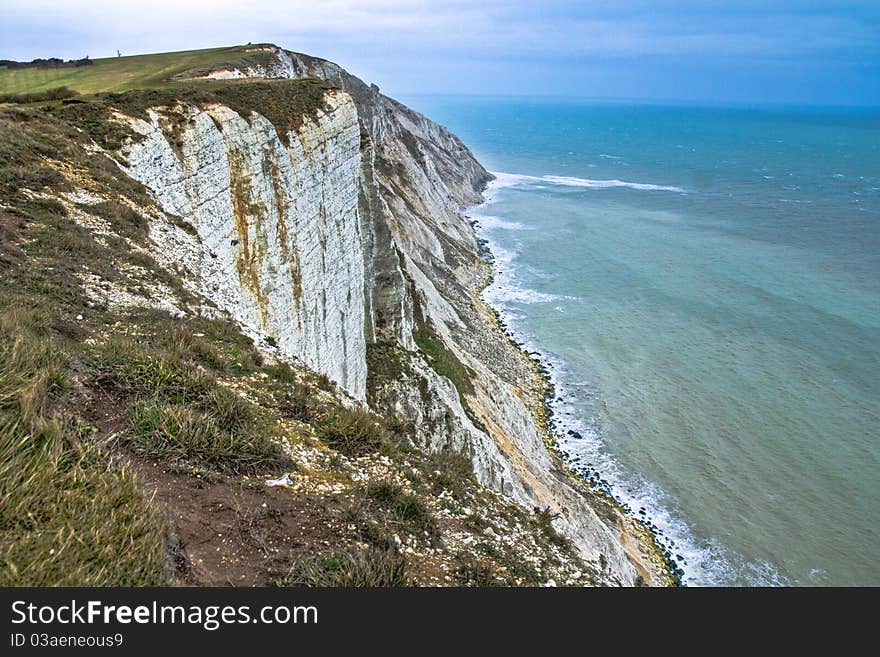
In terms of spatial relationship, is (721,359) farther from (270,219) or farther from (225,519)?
(225,519)

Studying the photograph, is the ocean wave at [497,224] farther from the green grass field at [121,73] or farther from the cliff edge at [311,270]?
the green grass field at [121,73]

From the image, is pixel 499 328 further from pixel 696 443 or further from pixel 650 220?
pixel 650 220

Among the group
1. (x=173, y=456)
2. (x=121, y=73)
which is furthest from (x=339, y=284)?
(x=121, y=73)

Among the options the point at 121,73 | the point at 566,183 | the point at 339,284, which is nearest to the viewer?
the point at 339,284

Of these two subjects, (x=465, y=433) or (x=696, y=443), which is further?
(x=696, y=443)

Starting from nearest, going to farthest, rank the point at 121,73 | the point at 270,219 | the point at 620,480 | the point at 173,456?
the point at 173,456
the point at 270,219
the point at 121,73
the point at 620,480

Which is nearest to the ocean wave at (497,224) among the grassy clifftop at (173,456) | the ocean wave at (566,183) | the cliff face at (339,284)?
the ocean wave at (566,183)

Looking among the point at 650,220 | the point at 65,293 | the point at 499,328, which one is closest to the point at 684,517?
the point at 499,328
